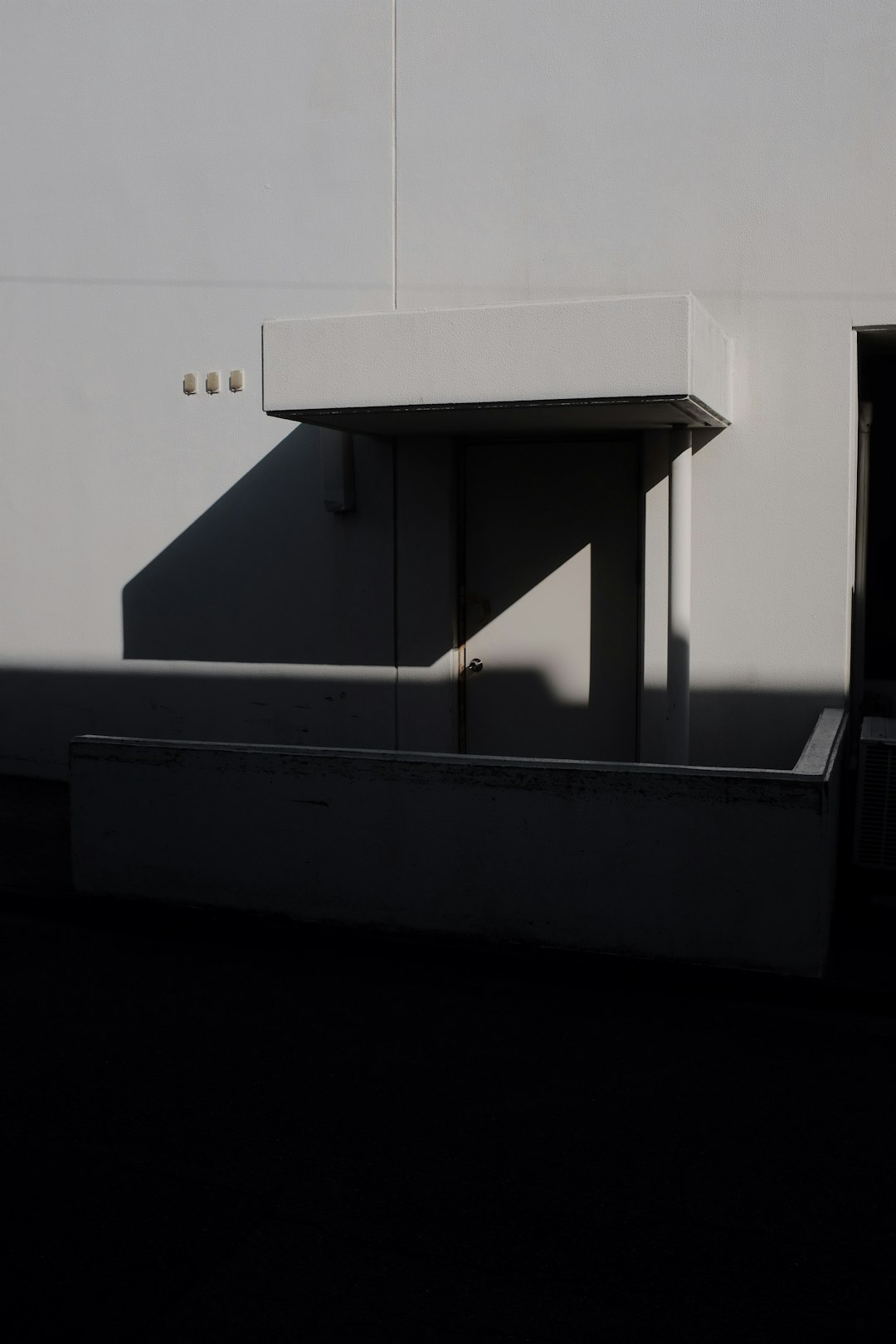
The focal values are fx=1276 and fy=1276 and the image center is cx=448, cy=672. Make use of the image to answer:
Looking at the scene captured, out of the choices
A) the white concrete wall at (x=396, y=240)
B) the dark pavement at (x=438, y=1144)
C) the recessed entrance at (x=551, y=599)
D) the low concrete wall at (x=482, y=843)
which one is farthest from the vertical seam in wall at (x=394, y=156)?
the dark pavement at (x=438, y=1144)

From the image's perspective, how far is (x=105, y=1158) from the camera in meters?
4.57

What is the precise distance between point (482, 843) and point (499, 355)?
2.93 m

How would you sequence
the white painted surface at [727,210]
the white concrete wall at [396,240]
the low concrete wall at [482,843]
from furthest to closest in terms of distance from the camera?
the white concrete wall at [396,240]
the white painted surface at [727,210]
the low concrete wall at [482,843]

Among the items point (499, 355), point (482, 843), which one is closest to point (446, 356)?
point (499, 355)

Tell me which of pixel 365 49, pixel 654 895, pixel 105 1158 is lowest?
pixel 105 1158

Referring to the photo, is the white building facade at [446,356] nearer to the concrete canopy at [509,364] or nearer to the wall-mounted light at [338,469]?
the wall-mounted light at [338,469]

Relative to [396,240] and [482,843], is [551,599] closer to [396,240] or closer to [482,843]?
[396,240]

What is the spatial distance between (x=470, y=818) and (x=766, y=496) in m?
3.57

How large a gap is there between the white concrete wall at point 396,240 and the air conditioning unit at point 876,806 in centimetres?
145

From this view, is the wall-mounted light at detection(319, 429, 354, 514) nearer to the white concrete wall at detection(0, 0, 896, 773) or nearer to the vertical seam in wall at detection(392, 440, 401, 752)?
the white concrete wall at detection(0, 0, 896, 773)

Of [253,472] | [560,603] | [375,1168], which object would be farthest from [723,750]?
[375,1168]

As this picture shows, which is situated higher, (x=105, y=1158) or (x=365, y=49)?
(x=365, y=49)

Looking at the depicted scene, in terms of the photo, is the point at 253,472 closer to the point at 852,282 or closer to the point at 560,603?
the point at 560,603

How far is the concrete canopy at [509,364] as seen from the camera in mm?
7336
